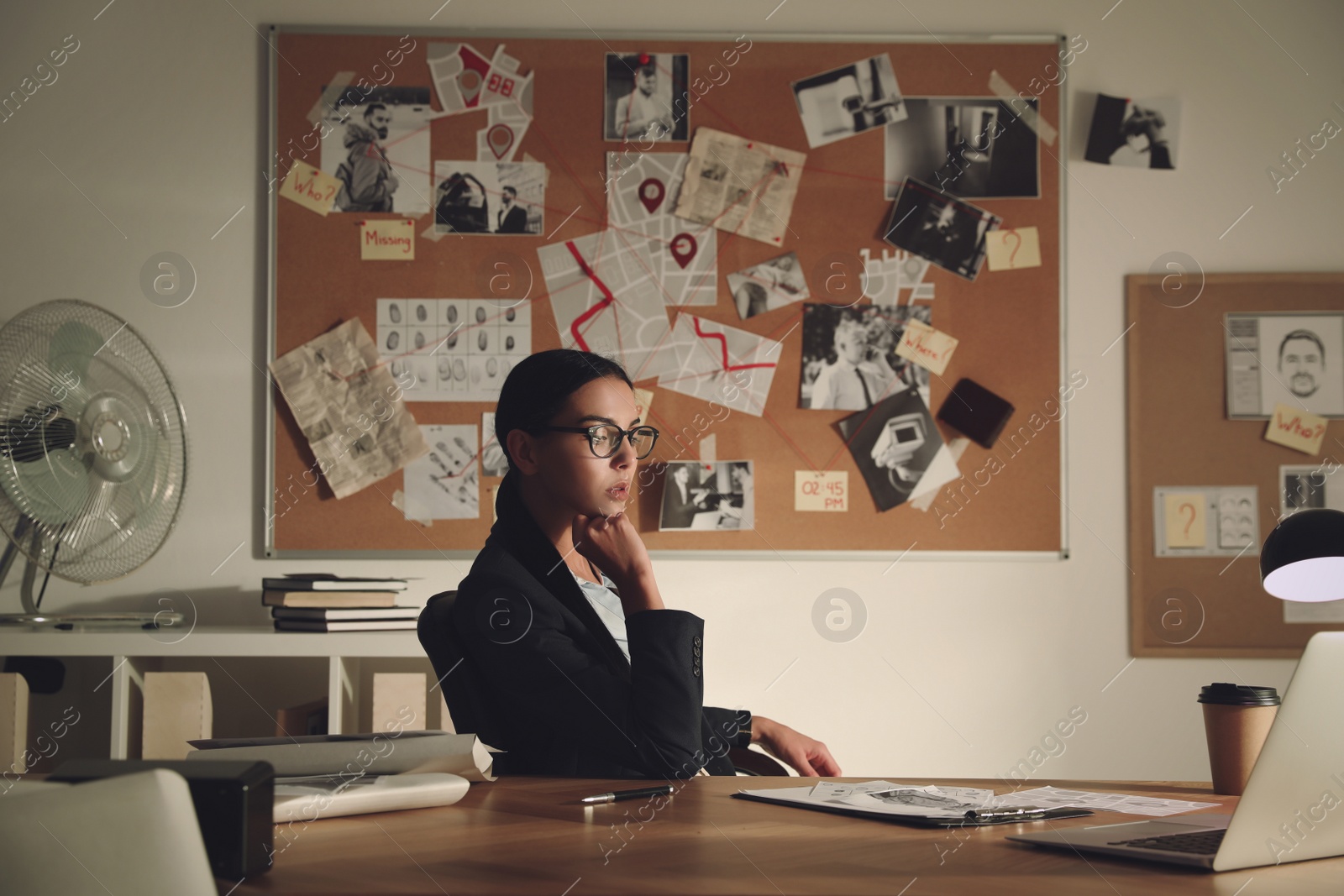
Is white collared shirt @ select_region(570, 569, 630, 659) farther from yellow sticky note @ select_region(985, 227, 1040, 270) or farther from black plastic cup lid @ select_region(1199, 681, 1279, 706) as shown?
yellow sticky note @ select_region(985, 227, 1040, 270)

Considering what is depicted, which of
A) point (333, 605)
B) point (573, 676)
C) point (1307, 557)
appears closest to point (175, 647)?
point (333, 605)

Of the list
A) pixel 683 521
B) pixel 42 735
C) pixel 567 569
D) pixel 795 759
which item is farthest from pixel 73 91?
pixel 795 759

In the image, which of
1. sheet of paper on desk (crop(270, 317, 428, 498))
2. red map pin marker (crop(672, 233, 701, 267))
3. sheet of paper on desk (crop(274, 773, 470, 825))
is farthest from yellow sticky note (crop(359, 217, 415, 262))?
sheet of paper on desk (crop(274, 773, 470, 825))

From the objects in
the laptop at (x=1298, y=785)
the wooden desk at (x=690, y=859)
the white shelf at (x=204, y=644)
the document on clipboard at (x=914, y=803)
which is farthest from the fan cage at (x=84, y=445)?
the laptop at (x=1298, y=785)

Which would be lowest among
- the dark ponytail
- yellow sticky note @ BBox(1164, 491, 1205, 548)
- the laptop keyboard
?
the laptop keyboard

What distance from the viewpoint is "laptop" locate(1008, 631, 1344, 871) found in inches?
30.2

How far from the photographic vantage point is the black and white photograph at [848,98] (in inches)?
111

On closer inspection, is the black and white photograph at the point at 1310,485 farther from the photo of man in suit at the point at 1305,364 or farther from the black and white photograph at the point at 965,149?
the black and white photograph at the point at 965,149

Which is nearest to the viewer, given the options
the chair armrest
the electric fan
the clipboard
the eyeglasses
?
the clipboard

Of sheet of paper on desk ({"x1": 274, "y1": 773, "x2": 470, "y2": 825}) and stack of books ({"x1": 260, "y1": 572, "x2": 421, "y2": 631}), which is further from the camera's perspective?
stack of books ({"x1": 260, "y1": 572, "x2": 421, "y2": 631})

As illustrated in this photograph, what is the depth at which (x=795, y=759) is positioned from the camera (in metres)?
1.70

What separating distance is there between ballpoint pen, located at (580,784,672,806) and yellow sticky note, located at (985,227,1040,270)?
213 centimetres

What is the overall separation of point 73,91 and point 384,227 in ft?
3.14

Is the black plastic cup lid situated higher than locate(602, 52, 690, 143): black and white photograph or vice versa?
locate(602, 52, 690, 143): black and white photograph
